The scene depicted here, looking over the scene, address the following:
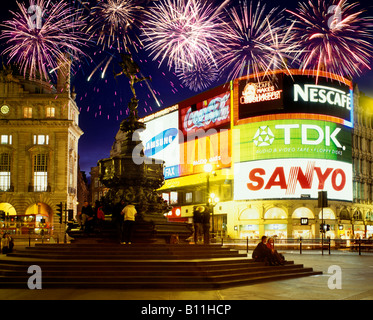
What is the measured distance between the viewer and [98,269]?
1362 cm

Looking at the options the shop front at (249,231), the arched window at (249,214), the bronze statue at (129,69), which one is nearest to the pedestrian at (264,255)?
the bronze statue at (129,69)

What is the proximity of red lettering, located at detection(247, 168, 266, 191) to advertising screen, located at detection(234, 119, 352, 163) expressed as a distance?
166cm

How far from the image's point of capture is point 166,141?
8025 centimetres

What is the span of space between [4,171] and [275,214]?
127 feet

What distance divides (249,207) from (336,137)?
46.7ft

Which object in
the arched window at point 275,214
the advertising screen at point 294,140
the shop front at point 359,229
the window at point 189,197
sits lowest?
the shop front at point 359,229

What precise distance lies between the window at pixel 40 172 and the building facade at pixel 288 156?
21.9m

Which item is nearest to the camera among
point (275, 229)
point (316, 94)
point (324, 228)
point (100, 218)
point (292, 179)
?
point (100, 218)

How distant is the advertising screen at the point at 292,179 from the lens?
193 feet

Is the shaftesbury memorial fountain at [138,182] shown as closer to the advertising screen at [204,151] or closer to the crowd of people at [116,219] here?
the crowd of people at [116,219]

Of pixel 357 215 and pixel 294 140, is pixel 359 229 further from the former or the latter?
pixel 294 140

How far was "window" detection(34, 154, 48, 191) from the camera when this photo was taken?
68250mm

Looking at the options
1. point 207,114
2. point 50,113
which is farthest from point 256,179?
point 50,113

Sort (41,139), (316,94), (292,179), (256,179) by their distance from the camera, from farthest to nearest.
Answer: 1. (41,139)
2. (256,179)
3. (316,94)
4. (292,179)
